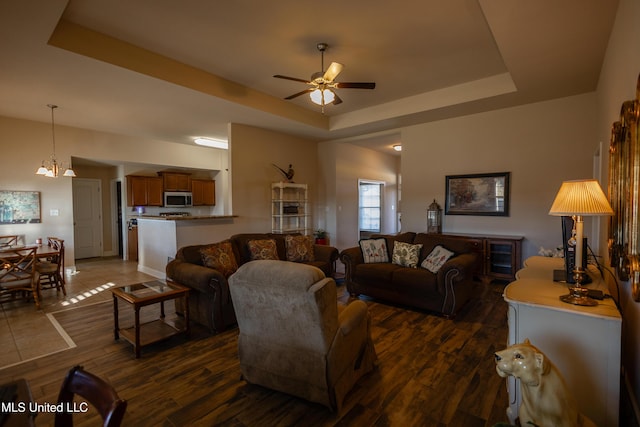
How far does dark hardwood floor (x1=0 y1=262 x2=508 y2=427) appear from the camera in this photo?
6.45 feet

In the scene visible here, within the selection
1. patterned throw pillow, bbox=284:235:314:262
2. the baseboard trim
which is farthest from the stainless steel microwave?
patterned throw pillow, bbox=284:235:314:262

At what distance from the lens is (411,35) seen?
3.25 metres

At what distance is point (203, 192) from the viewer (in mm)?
Result: 8883

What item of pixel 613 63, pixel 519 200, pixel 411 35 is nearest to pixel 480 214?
pixel 519 200

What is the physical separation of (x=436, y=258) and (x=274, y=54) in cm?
318

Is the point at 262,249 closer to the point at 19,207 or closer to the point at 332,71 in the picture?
the point at 332,71

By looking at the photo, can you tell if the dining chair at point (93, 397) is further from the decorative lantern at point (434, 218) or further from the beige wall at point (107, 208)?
the beige wall at point (107, 208)

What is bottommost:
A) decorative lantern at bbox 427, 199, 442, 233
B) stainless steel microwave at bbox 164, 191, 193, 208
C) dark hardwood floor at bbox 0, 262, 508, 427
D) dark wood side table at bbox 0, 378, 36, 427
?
dark hardwood floor at bbox 0, 262, 508, 427

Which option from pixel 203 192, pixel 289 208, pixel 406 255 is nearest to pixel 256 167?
pixel 289 208

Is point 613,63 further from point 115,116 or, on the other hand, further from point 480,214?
point 115,116

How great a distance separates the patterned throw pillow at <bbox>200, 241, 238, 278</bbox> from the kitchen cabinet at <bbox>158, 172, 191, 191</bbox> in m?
5.16

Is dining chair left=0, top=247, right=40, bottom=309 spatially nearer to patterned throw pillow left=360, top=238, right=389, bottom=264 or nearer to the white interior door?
the white interior door

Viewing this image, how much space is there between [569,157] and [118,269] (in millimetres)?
8364

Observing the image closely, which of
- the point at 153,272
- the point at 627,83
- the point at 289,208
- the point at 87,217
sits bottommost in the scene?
the point at 153,272
